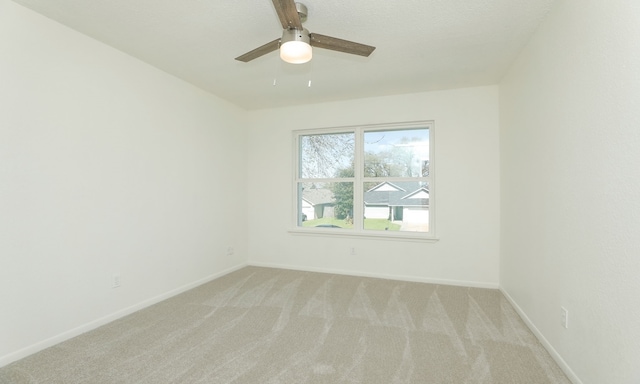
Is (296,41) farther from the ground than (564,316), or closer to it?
farther from the ground

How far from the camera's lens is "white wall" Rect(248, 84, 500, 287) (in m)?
3.51

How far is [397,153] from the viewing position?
13.0ft

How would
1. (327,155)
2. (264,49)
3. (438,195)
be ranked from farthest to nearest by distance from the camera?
1. (327,155)
2. (438,195)
3. (264,49)

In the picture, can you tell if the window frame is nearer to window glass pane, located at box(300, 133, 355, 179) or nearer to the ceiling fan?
window glass pane, located at box(300, 133, 355, 179)

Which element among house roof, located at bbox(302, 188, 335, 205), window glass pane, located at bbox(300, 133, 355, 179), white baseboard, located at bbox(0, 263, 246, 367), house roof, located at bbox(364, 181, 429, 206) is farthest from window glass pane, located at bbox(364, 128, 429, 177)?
white baseboard, located at bbox(0, 263, 246, 367)

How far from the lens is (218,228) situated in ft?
13.1

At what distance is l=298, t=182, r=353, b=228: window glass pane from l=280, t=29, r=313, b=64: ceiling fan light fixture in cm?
258

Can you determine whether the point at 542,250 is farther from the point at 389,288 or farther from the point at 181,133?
the point at 181,133

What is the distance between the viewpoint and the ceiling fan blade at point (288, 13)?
1539mm

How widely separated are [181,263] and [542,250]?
11.8 ft

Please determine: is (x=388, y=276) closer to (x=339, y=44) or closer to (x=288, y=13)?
(x=339, y=44)

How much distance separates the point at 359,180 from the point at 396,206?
2.09 feet

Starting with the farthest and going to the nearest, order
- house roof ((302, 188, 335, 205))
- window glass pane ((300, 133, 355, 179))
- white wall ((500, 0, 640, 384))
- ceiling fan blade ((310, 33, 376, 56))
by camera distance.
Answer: house roof ((302, 188, 335, 205))
window glass pane ((300, 133, 355, 179))
ceiling fan blade ((310, 33, 376, 56))
white wall ((500, 0, 640, 384))

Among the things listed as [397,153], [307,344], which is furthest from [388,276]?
[307,344]
